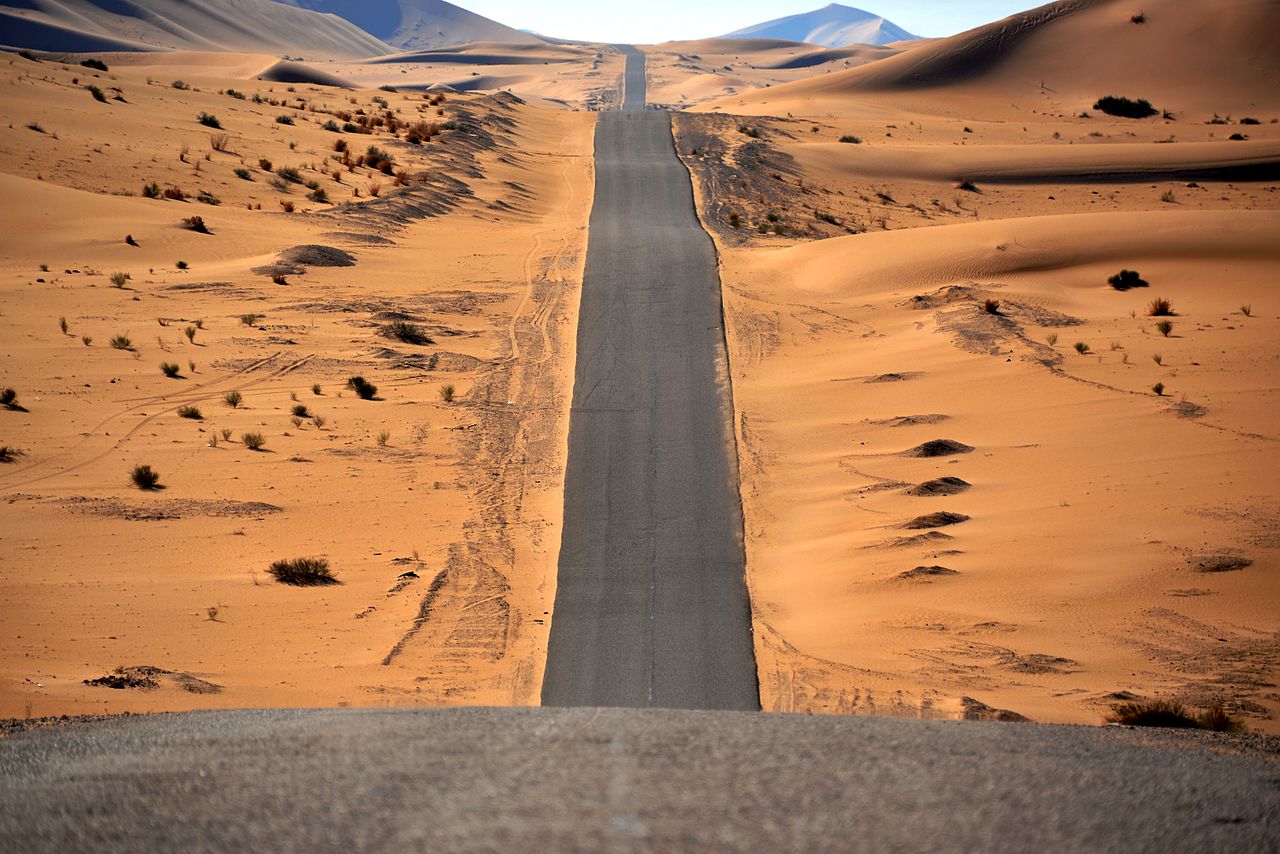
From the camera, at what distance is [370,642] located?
11539 mm

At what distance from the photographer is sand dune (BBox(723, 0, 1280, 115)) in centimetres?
7825

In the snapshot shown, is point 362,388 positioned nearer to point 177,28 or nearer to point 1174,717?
point 1174,717

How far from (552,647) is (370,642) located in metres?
1.97

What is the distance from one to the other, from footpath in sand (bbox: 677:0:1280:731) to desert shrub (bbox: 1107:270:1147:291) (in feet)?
0.88

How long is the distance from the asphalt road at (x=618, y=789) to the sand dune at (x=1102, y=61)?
72832 mm

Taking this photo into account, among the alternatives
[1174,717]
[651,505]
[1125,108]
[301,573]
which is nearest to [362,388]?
[651,505]

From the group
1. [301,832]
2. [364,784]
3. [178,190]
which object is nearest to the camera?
[301,832]

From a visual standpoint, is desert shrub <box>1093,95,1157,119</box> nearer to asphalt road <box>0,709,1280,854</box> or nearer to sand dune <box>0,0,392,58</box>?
asphalt road <box>0,709,1280,854</box>

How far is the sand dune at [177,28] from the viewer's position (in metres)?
119

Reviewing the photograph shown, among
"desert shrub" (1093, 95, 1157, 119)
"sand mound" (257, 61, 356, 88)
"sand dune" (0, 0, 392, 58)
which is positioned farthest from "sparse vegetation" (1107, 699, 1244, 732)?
"sand dune" (0, 0, 392, 58)

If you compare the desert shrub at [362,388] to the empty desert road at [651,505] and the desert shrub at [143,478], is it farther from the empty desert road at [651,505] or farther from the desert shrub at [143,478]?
the desert shrub at [143,478]

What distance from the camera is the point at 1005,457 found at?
54.3 feet

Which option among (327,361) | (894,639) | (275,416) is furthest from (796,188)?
(894,639)

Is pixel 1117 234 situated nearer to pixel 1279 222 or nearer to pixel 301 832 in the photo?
pixel 1279 222
